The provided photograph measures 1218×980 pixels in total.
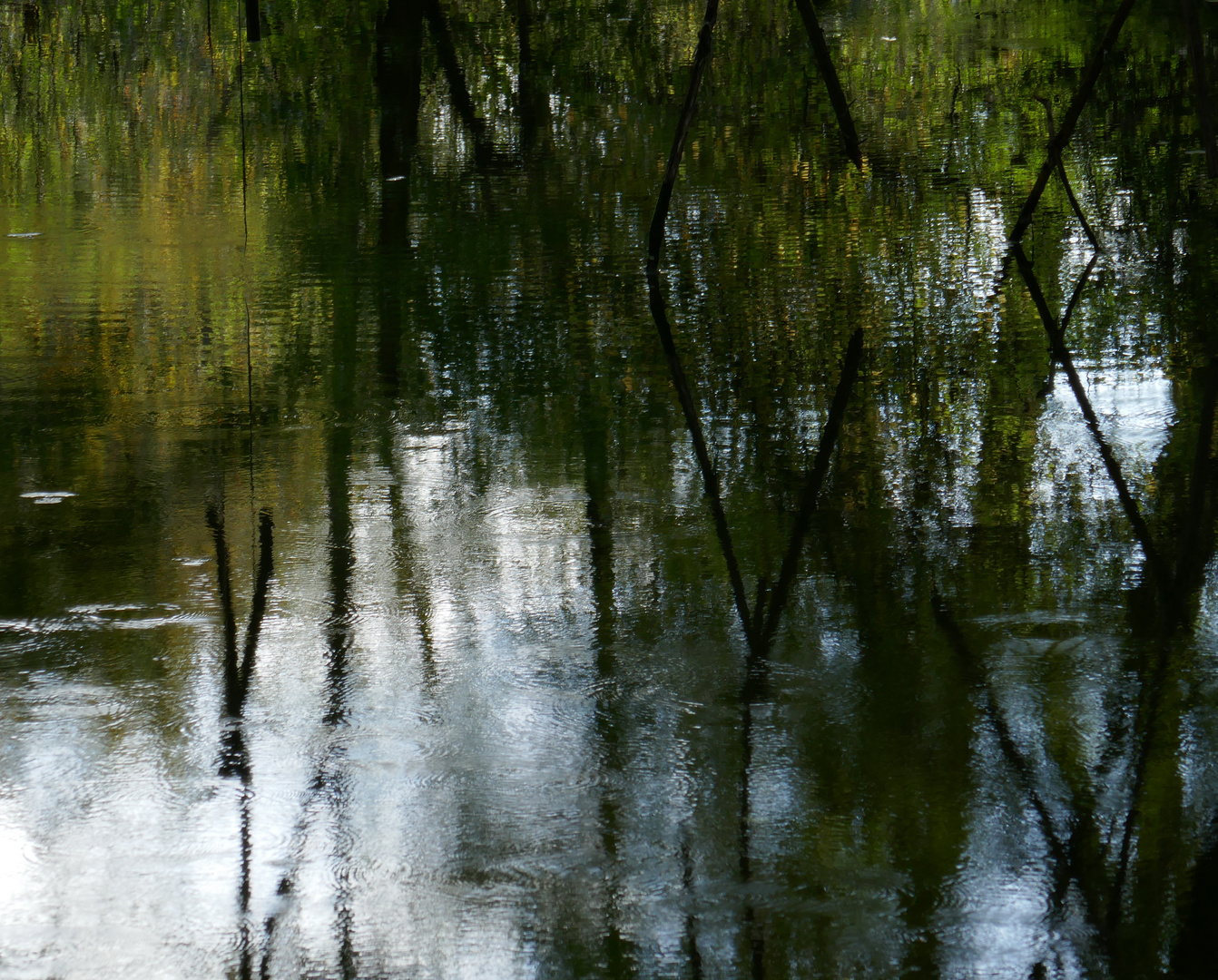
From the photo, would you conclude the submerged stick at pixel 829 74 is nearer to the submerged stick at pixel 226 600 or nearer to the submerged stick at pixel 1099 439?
the submerged stick at pixel 1099 439

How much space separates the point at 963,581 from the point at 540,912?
2.14m

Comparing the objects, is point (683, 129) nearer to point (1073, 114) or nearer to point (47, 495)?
point (1073, 114)

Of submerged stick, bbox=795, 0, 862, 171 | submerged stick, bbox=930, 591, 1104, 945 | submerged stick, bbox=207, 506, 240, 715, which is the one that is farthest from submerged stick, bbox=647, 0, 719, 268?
submerged stick, bbox=930, 591, 1104, 945

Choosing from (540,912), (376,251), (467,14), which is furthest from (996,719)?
(467,14)

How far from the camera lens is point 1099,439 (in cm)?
602

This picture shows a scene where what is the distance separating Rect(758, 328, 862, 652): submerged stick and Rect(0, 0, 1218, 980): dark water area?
3 cm

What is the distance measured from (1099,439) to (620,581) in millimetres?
2345

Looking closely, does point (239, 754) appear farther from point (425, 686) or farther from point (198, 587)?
point (198, 587)

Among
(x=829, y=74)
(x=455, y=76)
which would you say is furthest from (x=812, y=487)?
(x=455, y=76)

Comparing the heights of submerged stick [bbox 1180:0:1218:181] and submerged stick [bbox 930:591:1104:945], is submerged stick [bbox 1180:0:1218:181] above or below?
above

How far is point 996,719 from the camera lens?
3.84 metres

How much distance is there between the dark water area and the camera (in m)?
3.12

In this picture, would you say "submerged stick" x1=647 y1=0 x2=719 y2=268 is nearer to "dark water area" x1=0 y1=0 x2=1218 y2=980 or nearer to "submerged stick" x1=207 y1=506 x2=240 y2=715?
"dark water area" x1=0 y1=0 x2=1218 y2=980

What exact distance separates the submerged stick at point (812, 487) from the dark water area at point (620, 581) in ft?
0.09
